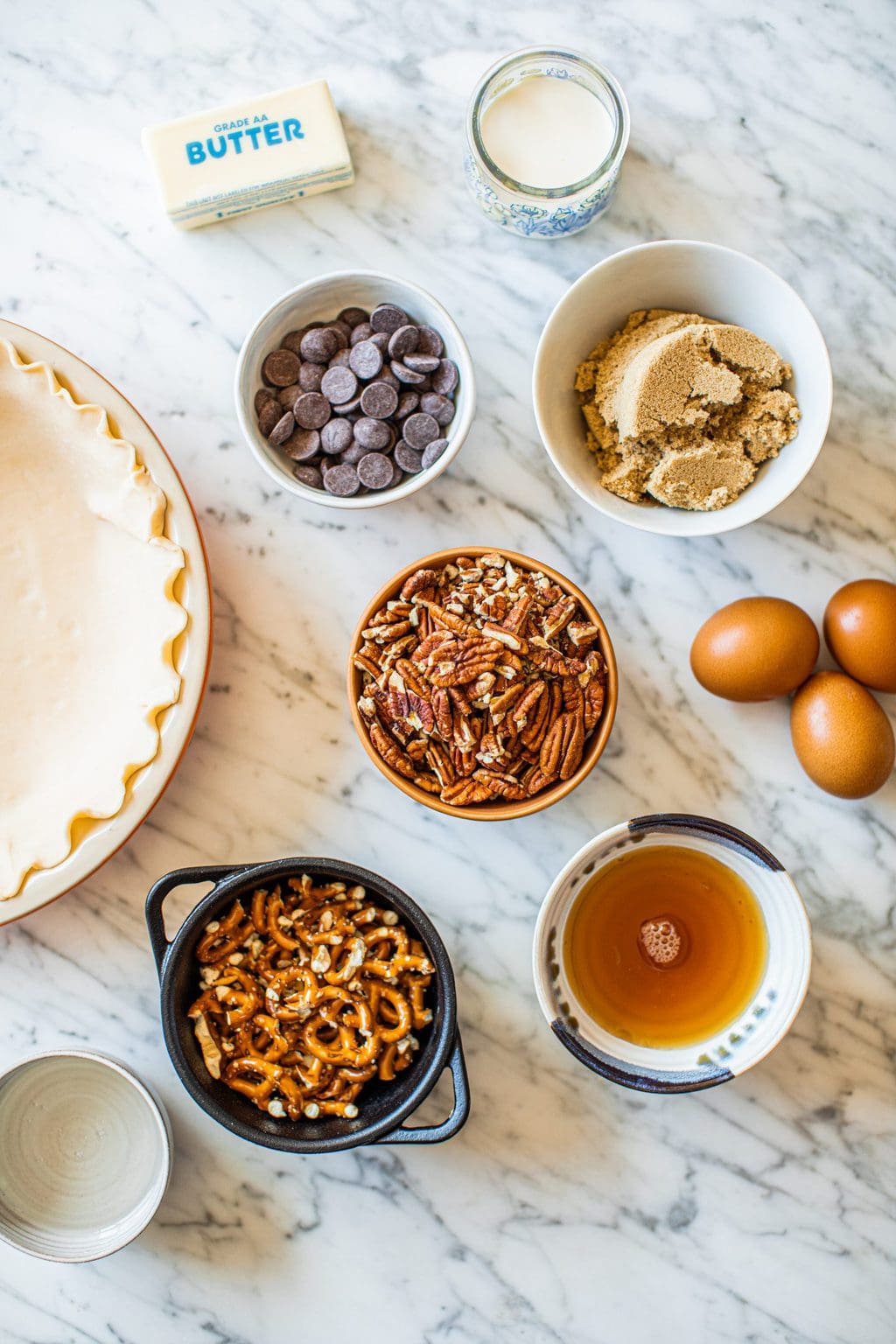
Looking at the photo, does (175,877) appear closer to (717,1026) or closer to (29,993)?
(29,993)

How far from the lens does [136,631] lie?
1.12m

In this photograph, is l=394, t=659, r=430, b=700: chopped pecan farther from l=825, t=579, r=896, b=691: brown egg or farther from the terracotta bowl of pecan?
l=825, t=579, r=896, b=691: brown egg

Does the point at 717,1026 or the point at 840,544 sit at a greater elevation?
the point at 840,544

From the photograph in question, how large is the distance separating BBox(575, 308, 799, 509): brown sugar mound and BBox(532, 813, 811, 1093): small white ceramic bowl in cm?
36

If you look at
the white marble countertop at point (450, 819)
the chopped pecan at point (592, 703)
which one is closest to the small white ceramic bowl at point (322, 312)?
the white marble countertop at point (450, 819)

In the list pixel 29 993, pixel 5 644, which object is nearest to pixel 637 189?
pixel 5 644

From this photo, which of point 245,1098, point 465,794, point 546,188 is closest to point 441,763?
point 465,794

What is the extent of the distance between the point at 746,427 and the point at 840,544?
0.71 ft

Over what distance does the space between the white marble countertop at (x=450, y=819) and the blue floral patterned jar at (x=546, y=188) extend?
8 cm

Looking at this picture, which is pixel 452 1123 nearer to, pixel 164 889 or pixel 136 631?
pixel 164 889

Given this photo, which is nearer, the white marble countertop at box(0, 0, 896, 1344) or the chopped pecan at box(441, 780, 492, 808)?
the chopped pecan at box(441, 780, 492, 808)

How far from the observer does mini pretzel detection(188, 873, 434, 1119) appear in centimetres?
107

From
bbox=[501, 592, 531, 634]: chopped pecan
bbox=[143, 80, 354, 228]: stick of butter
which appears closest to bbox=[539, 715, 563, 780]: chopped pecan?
bbox=[501, 592, 531, 634]: chopped pecan

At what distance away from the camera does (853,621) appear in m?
1.09
